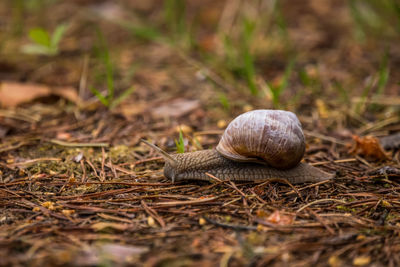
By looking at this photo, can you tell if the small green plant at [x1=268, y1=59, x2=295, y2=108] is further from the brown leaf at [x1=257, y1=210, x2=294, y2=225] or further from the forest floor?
the brown leaf at [x1=257, y1=210, x2=294, y2=225]

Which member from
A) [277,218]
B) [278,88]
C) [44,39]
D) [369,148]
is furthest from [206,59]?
[277,218]

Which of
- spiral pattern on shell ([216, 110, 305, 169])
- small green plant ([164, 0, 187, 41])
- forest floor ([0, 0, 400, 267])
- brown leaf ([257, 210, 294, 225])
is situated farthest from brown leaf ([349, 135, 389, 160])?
small green plant ([164, 0, 187, 41])

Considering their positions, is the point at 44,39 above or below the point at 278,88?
above

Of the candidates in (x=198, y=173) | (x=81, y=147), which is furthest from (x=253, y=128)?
(x=81, y=147)

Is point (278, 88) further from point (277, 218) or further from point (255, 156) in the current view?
point (277, 218)

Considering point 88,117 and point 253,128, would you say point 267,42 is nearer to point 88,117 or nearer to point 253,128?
point 88,117
